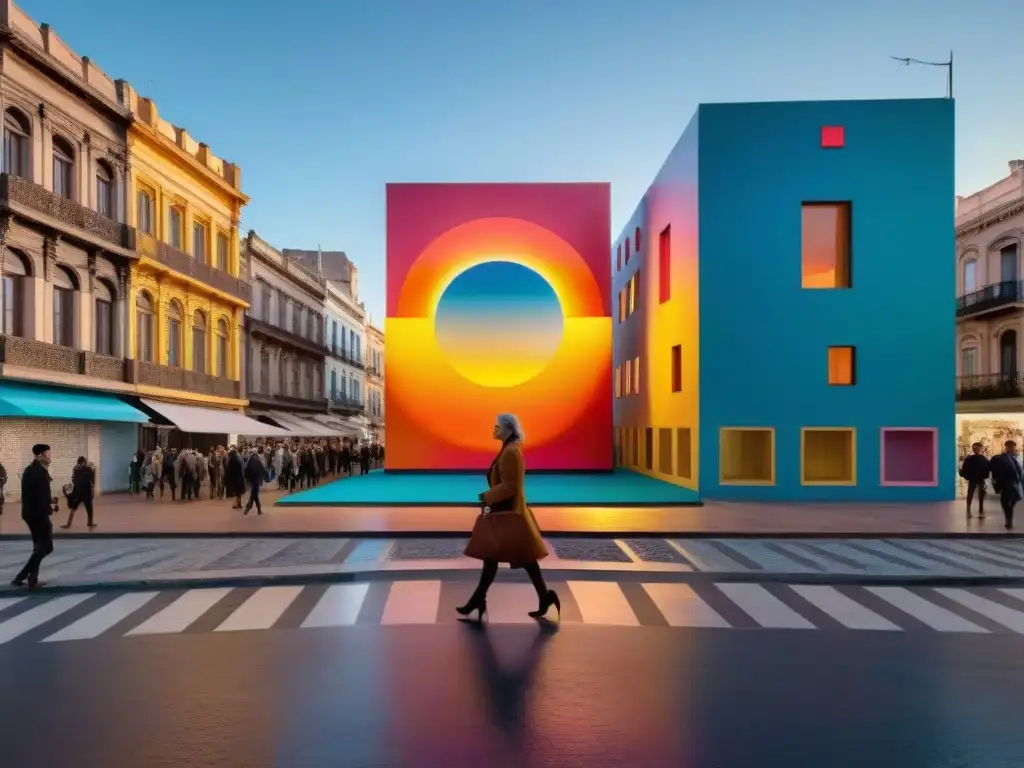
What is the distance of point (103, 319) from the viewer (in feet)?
86.6

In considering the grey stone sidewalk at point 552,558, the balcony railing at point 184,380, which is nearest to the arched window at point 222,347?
the balcony railing at point 184,380

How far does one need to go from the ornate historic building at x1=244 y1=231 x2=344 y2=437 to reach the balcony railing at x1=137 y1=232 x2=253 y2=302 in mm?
3470

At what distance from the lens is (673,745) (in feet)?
15.6

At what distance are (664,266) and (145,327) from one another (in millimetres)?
18086

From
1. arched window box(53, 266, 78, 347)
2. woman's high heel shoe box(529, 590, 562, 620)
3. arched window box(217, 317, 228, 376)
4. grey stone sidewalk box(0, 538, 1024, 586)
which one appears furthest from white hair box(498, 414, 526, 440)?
arched window box(217, 317, 228, 376)

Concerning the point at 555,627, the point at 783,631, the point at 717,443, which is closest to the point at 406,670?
the point at 555,627

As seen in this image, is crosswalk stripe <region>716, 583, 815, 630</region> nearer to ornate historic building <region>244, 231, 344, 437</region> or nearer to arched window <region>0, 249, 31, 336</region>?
arched window <region>0, 249, 31, 336</region>

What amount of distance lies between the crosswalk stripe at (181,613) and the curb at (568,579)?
46 centimetres

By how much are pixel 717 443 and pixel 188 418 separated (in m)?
17.0

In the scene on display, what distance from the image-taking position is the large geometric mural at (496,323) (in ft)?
103

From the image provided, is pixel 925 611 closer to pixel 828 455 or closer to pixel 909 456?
pixel 909 456

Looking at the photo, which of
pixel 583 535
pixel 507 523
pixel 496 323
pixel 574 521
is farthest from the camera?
pixel 496 323

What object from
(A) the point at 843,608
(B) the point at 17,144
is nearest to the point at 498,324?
(B) the point at 17,144

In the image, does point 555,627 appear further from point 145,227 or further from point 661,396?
point 145,227
